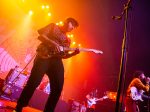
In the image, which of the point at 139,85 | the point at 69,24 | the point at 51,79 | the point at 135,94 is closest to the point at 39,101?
the point at 135,94

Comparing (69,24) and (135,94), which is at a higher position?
(135,94)

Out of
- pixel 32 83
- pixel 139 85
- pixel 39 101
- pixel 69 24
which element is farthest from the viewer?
pixel 39 101

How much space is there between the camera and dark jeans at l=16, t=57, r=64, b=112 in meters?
3.57

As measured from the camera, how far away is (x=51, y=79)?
151 inches

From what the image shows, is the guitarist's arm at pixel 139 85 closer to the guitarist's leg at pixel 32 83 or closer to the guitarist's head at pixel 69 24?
the guitarist's head at pixel 69 24

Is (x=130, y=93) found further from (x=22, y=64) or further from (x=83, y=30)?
(x=83, y=30)

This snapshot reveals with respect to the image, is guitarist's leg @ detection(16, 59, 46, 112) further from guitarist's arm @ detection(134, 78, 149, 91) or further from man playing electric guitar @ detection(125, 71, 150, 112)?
guitarist's arm @ detection(134, 78, 149, 91)

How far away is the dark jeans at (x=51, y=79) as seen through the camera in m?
3.57

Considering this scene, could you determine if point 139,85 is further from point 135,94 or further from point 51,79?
point 51,79

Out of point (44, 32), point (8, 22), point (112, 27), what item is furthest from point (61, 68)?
point (112, 27)

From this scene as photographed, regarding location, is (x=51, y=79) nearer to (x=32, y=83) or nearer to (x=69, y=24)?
(x=32, y=83)

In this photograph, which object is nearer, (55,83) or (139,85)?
(55,83)

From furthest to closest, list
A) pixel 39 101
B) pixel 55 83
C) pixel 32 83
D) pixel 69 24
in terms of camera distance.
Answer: pixel 39 101 → pixel 69 24 → pixel 55 83 → pixel 32 83

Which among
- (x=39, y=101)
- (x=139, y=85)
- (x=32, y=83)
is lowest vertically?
(x=32, y=83)
